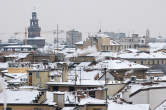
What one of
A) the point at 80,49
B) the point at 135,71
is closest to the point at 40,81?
the point at 135,71

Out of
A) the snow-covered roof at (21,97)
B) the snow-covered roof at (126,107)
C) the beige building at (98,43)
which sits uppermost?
the snow-covered roof at (21,97)

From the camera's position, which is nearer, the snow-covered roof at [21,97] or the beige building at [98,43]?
the snow-covered roof at [21,97]

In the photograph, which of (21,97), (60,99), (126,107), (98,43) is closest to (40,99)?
(60,99)

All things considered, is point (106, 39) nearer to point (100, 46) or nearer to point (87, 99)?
point (100, 46)

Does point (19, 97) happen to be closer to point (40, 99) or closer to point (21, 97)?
point (21, 97)

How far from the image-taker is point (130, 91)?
40.0 meters

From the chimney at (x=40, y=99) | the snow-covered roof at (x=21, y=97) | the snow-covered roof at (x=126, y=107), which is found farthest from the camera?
the snow-covered roof at (x=21, y=97)

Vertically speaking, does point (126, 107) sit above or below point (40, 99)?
below

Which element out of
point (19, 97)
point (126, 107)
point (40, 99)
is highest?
point (40, 99)

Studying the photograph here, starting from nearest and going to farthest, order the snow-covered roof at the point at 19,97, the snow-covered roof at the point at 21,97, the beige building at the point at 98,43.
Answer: the snow-covered roof at the point at 21,97 < the snow-covered roof at the point at 19,97 < the beige building at the point at 98,43

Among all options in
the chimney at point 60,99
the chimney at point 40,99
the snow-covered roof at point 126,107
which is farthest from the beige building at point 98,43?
the chimney at point 60,99

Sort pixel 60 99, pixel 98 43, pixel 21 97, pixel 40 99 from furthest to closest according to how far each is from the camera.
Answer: pixel 98 43 < pixel 21 97 < pixel 40 99 < pixel 60 99

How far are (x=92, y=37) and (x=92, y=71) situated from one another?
171 ft

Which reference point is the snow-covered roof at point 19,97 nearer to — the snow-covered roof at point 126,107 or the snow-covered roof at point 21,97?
the snow-covered roof at point 21,97
